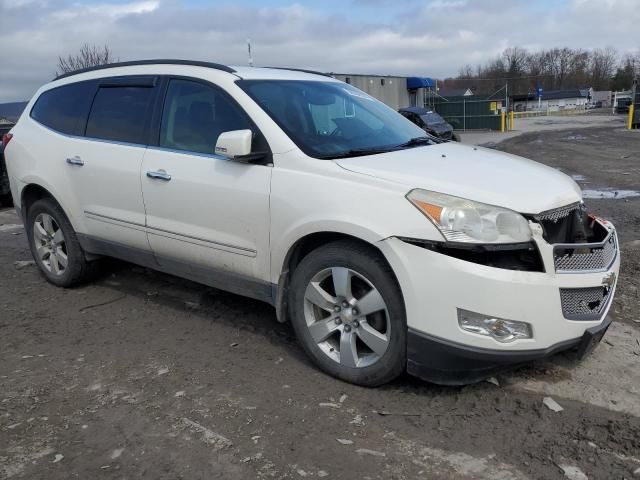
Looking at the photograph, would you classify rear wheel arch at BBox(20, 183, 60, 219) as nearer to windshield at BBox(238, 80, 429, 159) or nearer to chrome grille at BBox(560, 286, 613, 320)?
windshield at BBox(238, 80, 429, 159)

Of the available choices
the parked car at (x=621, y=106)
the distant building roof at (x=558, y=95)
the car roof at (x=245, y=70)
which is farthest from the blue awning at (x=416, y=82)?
→ the distant building roof at (x=558, y=95)

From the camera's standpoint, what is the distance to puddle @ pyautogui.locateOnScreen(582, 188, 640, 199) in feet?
31.0

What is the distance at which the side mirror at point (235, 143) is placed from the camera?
3449 millimetres

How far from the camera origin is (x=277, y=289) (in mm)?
3631

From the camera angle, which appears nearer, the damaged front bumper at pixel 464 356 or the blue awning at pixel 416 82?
the damaged front bumper at pixel 464 356

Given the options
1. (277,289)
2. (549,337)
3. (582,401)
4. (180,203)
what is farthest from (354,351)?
(180,203)

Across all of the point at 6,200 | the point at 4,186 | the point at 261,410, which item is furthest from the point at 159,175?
the point at 6,200

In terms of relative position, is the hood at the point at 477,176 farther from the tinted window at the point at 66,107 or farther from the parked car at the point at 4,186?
the parked car at the point at 4,186

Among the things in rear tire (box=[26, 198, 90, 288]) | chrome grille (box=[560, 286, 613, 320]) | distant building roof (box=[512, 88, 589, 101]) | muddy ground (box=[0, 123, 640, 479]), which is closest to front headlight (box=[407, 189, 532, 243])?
chrome grille (box=[560, 286, 613, 320])

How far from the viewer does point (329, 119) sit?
404 cm

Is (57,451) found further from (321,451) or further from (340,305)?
(340,305)

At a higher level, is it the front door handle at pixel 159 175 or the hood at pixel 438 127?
the front door handle at pixel 159 175

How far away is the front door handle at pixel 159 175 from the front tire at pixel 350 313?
1.21m

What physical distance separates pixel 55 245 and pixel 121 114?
1.51 meters
